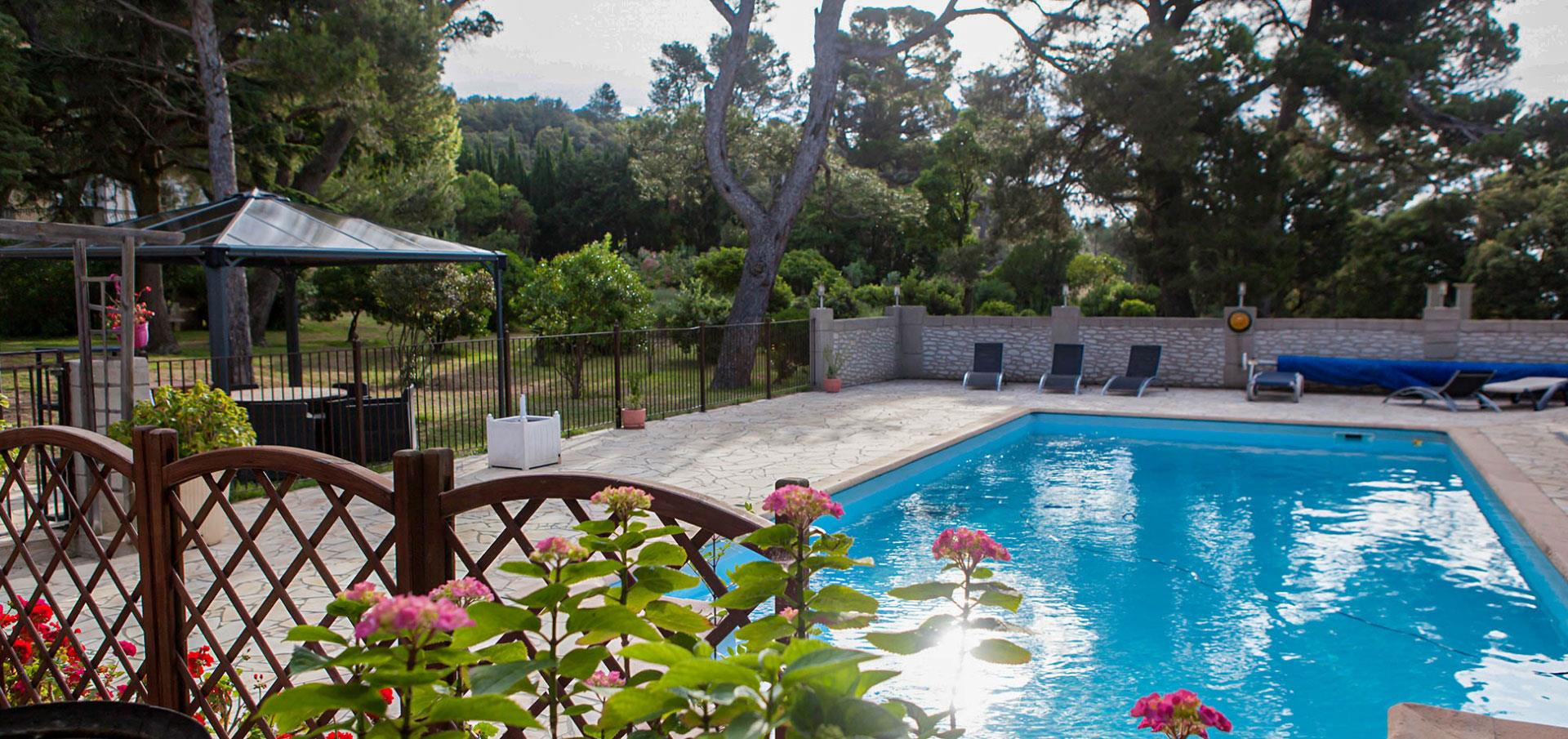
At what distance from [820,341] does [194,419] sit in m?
11.1

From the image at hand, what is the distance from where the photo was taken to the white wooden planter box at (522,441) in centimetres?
887

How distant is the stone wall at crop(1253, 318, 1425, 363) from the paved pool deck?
0.73 metres

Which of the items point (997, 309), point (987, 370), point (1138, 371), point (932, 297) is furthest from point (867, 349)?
point (1138, 371)

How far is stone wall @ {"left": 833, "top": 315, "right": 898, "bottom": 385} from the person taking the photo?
1658 cm

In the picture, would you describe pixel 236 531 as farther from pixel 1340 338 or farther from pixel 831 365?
pixel 1340 338

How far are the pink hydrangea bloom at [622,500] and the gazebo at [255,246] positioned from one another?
725 cm

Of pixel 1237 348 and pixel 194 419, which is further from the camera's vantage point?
pixel 1237 348

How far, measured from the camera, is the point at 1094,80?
18188mm

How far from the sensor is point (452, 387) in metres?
12.1

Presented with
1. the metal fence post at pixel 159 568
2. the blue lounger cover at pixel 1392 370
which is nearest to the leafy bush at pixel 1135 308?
the blue lounger cover at pixel 1392 370

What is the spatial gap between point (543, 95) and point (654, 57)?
2735 cm

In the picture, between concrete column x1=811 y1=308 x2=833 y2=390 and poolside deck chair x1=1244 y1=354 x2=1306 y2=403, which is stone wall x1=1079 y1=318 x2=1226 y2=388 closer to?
poolside deck chair x1=1244 y1=354 x2=1306 y2=403

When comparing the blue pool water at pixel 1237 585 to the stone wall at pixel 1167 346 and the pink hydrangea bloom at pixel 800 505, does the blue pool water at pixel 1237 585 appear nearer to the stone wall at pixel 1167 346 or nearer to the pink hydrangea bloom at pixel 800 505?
the pink hydrangea bloom at pixel 800 505

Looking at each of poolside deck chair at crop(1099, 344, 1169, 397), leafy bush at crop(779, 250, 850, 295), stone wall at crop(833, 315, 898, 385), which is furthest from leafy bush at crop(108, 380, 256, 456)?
leafy bush at crop(779, 250, 850, 295)
